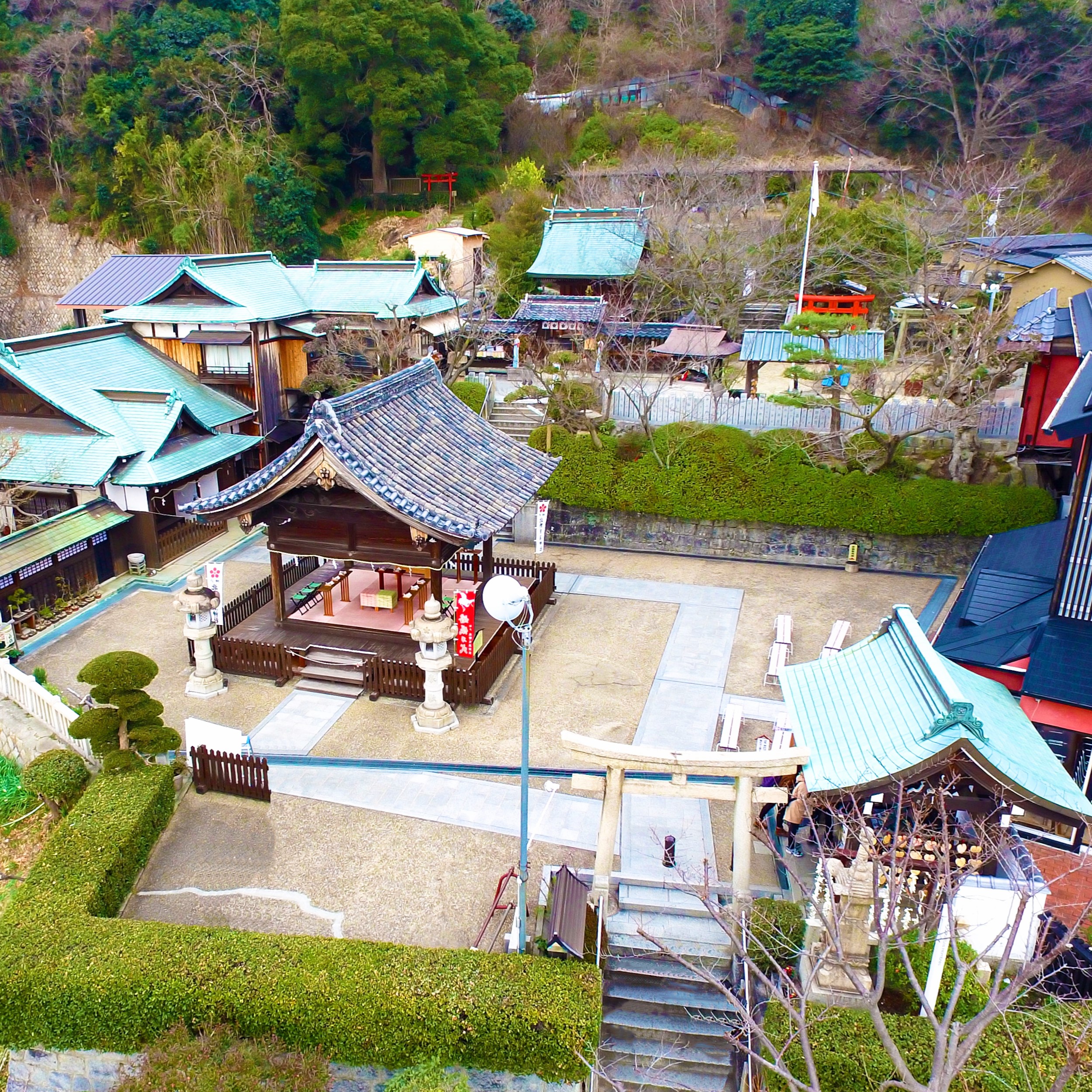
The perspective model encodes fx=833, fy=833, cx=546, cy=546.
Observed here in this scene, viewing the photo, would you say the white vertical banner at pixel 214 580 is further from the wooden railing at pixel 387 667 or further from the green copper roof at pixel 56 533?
the green copper roof at pixel 56 533

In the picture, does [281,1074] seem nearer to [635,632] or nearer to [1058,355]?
[635,632]

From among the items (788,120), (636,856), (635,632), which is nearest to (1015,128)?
(788,120)

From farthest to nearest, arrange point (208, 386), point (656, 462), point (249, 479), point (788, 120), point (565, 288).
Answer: point (788, 120), point (565, 288), point (208, 386), point (656, 462), point (249, 479)

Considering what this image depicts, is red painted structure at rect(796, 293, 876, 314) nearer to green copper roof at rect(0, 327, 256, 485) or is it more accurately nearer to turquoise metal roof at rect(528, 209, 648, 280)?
turquoise metal roof at rect(528, 209, 648, 280)

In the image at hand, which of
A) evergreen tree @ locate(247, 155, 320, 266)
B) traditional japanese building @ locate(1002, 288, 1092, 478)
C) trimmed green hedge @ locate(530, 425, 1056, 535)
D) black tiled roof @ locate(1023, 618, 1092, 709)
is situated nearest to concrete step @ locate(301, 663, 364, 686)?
trimmed green hedge @ locate(530, 425, 1056, 535)

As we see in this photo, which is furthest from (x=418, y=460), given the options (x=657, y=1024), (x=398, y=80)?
(x=398, y=80)

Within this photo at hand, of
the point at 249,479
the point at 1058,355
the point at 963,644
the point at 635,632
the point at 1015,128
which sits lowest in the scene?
the point at 635,632

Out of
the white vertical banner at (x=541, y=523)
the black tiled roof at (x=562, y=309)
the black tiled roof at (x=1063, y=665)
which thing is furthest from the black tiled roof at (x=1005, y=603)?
the black tiled roof at (x=562, y=309)
